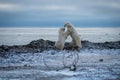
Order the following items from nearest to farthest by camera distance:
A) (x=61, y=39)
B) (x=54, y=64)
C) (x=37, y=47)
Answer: (x=54, y=64) → (x=61, y=39) → (x=37, y=47)

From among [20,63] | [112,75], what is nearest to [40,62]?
[20,63]

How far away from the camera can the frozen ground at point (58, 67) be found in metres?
15.2

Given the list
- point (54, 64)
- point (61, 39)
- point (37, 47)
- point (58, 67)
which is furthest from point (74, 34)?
point (58, 67)

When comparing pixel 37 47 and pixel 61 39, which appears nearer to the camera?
pixel 61 39

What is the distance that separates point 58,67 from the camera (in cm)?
1775

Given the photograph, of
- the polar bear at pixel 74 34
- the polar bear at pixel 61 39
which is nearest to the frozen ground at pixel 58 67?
the polar bear at pixel 61 39

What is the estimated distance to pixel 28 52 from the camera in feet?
76.4

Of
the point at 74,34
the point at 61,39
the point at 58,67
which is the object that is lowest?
the point at 58,67

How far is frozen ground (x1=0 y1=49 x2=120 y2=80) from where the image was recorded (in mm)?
15234

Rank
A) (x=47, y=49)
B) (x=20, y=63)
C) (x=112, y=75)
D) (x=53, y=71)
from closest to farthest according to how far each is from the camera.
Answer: (x=112, y=75), (x=53, y=71), (x=20, y=63), (x=47, y=49)

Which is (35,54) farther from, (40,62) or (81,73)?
(81,73)

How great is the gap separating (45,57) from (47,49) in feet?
10.8

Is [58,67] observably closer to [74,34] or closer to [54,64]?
[54,64]

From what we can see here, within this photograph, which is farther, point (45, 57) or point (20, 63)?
point (45, 57)
